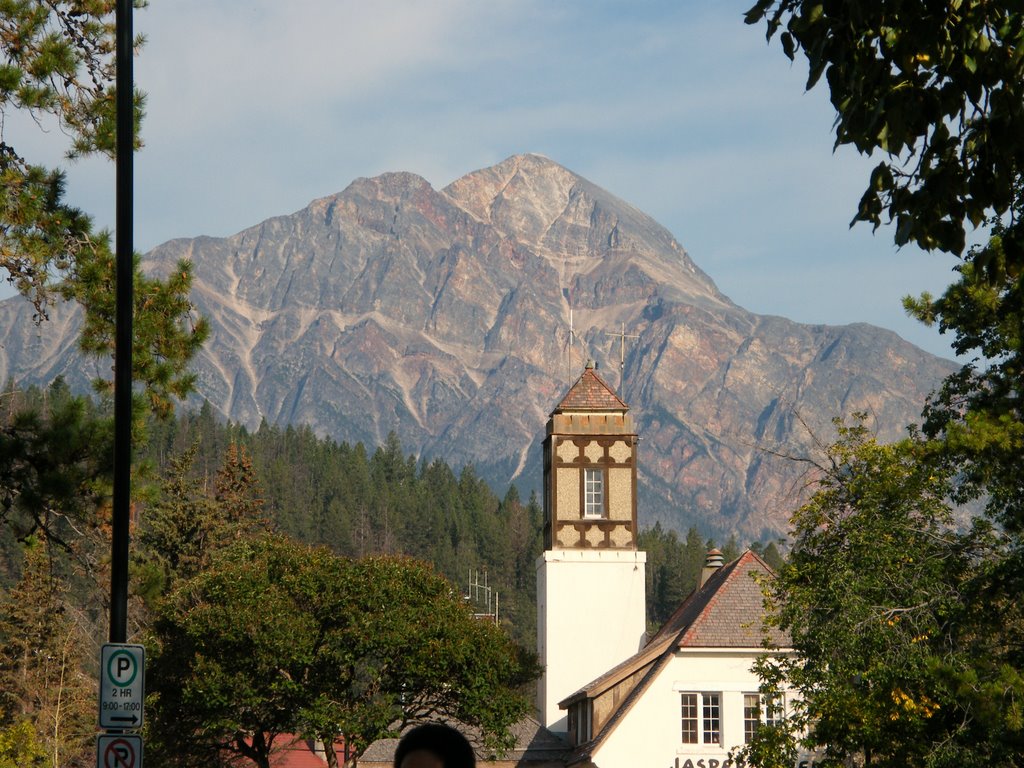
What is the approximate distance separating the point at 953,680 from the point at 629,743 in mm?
27718

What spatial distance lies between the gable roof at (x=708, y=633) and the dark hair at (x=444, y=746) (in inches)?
1617

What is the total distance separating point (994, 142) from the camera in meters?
9.44

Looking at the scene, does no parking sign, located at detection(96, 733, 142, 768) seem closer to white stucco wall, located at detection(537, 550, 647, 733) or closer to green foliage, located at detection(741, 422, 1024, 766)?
green foliage, located at detection(741, 422, 1024, 766)

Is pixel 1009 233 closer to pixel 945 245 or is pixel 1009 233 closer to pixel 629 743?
pixel 945 245

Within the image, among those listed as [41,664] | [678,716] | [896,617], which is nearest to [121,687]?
[896,617]

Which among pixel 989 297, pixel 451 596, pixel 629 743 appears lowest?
pixel 629 743

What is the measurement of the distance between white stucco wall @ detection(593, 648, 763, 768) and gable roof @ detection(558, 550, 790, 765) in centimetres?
28

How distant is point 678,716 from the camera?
155 feet

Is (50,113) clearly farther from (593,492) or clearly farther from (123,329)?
(593,492)

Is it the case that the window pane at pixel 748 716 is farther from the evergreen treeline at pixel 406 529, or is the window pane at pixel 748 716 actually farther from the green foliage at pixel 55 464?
the evergreen treeline at pixel 406 529

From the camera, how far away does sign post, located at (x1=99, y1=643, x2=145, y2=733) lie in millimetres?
11602

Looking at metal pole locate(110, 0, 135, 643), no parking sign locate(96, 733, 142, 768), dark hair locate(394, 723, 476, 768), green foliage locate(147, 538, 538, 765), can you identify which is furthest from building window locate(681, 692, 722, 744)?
dark hair locate(394, 723, 476, 768)

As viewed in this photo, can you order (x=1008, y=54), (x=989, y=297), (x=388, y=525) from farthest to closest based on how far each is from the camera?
(x=388, y=525), (x=989, y=297), (x=1008, y=54)

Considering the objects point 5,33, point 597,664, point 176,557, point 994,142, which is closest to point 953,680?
point 994,142
